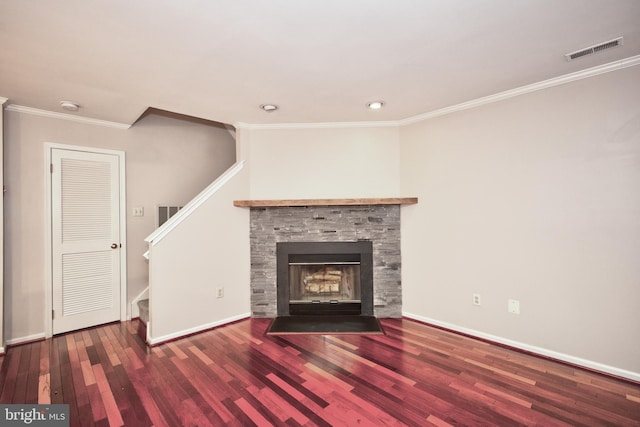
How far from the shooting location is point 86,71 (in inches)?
83.4

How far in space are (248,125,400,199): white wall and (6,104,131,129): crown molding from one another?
1.49 metres

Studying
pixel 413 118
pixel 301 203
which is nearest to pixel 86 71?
pixel 301 203

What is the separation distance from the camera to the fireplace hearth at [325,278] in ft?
11.1

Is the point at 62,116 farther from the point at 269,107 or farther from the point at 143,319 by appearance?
the point at 143,319

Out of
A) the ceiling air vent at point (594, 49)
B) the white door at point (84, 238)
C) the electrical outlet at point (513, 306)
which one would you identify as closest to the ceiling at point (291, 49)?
→ the ceiling air vent at point (594, 49)

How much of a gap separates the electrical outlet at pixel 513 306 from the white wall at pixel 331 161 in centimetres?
146

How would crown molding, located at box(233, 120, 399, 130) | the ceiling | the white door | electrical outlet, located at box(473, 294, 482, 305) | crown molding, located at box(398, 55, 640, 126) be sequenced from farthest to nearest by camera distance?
crown molding, located at box(233, 120, 399, 130)
the white door
electrical outlet, located at box(473, 294, 482, 305)
crown molding, located at box(398, 55, 640, 126)
the ceiling

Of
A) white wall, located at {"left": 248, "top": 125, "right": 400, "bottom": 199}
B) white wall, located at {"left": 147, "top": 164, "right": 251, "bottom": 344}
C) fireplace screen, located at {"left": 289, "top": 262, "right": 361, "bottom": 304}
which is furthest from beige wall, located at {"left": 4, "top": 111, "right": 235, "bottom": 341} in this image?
fireplace screen, located at {"left": 289, "top": 262, "right": 361, "bottom": 304}

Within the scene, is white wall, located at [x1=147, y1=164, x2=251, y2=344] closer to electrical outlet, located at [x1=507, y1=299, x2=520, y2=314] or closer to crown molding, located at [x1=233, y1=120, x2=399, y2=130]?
crown molding, located at [x1=233, y1=120, x2=399, y2=130]

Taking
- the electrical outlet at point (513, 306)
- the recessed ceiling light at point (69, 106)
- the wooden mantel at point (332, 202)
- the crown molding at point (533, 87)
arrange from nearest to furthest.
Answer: the crown molding at point (533, 87), the electrical outlet at point (513, 306), the recessed ceiling light at point (69, 106), the wooden mantel at point (332, 202)

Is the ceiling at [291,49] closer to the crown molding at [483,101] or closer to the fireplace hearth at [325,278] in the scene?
the crown molding at [483,101]

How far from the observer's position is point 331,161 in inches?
133

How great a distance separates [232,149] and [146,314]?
2.40 m

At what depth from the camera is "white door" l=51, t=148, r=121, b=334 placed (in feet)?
9.77
